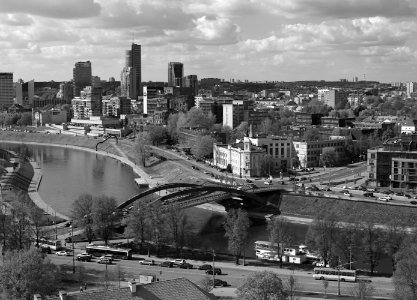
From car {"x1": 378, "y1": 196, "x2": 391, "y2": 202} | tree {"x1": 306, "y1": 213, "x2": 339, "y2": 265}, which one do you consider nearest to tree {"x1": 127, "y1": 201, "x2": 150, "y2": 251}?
tree {"x1": 306, "y1": 213, "x2": 339, "y2": 265}

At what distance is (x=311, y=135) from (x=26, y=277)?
4708 cm

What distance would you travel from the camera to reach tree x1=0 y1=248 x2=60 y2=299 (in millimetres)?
21219

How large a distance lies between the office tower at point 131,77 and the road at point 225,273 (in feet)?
413

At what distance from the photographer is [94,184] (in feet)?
184

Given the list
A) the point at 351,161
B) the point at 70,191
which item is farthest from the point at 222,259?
the point at 351,161

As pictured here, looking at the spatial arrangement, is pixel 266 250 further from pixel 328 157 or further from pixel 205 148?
pixel 205 148

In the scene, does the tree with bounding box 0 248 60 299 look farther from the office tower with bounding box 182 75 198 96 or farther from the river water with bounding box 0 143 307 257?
the office tower with bounding box 182 75 198 96

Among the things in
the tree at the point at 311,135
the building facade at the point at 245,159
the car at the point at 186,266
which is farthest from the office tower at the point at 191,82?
the car at the point at 186,266

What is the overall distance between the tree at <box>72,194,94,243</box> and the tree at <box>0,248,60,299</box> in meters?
10.3

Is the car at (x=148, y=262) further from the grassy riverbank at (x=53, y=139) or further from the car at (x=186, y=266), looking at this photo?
the grassy riverbank at (x=53, y=139)

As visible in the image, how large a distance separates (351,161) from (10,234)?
120 ft

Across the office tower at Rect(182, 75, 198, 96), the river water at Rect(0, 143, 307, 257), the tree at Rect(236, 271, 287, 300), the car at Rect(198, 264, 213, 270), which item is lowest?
the river water at Rect(0, 143, 307, 257)

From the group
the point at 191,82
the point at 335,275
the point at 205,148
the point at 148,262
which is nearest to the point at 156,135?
the point at 205,148

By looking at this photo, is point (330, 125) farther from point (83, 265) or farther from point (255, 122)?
point (83, 265)
